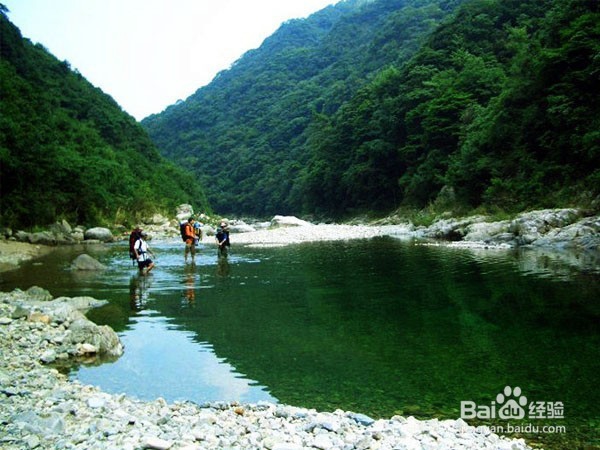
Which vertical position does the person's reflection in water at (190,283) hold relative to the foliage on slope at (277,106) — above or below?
below

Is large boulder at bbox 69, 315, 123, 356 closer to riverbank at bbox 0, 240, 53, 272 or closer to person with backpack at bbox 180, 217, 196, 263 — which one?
riverbank at bbox 0, 240, 53, 272

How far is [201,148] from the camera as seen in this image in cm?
13738

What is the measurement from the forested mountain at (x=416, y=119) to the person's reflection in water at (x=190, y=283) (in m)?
19.9

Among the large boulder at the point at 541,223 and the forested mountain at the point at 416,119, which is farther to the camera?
the forested mountain at the point at 416,119

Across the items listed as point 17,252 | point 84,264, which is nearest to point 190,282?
point 84,264

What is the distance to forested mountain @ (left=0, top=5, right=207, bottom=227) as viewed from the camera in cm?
3133

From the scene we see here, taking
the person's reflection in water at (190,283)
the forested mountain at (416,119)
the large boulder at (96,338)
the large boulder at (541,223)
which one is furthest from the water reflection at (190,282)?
the forested mountain at (416,119)

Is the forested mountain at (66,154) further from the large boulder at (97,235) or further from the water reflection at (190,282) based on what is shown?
the water reflection at (190,282)

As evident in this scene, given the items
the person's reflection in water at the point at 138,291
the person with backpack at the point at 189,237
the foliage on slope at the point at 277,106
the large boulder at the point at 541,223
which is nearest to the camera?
the person's reflection in water at the point at 138,291

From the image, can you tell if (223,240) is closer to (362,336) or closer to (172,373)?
(362,336)

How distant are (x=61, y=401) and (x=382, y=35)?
115440 mm

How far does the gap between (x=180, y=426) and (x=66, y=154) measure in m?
40.2

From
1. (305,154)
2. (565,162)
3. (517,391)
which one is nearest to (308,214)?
(305,154)

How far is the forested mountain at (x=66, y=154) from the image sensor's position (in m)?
31.3
